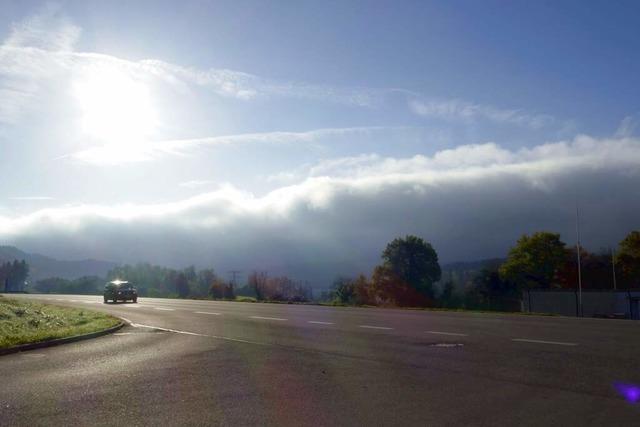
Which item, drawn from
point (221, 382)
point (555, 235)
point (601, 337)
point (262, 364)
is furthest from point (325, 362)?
point (555, 235)

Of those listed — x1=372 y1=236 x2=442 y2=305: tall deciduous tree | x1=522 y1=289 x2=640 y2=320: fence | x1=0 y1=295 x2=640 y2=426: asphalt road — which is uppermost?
x1=372 y1=236 x2=442 y2=305: tall deciduous tree

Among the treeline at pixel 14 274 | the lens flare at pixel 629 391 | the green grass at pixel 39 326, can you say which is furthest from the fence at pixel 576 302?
the treeline at pixel 14 274

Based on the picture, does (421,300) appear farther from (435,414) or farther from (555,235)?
(435,414)

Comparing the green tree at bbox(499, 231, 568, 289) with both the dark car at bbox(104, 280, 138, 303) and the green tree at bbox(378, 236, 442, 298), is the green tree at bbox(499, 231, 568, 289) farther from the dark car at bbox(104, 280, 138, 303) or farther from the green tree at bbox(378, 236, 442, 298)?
the dark car at bbox(104, 280, 138, 303)

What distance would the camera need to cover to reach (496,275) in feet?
Answer: 236

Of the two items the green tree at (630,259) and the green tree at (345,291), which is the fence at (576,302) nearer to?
the green tree at (630,259)

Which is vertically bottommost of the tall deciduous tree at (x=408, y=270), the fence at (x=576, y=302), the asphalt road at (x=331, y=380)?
the asphalt road at (x=331, y=380)

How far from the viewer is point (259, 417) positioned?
27.9 feet

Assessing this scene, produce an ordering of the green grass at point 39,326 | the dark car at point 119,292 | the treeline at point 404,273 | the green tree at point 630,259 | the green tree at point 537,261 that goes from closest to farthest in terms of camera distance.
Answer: the green grass at point 39,326 < the dark car at point 119,292 < the green tree at point 630,259 < the green tree at point 537,261 < the treeline at point 404,273

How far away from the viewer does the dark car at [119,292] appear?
51.1m

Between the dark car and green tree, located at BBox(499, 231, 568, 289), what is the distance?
115ft

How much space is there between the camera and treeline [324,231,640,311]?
6184cm

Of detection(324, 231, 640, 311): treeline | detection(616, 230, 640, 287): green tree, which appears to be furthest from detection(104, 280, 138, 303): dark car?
detection(616, 230, 640, 287): green tree

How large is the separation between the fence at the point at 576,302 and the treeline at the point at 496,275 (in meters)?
9.51
